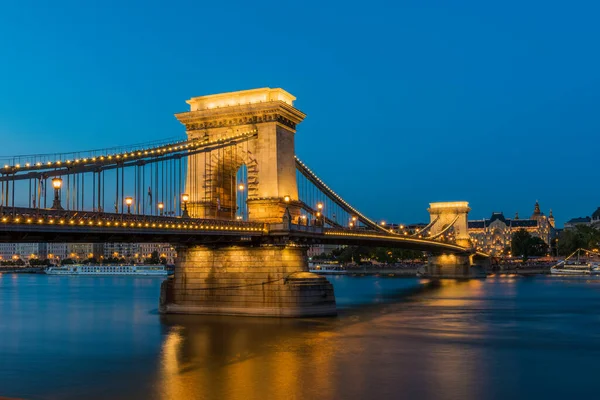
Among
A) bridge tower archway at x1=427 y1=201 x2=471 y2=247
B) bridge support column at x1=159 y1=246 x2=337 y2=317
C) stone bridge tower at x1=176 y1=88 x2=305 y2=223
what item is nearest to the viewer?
bridge support column at x1=159 y1=246 x2=337 y2=317

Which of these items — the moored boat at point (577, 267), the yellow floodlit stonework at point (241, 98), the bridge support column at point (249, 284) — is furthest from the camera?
the moored boat at point (577, 267)

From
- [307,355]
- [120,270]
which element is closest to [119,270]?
[120,270]

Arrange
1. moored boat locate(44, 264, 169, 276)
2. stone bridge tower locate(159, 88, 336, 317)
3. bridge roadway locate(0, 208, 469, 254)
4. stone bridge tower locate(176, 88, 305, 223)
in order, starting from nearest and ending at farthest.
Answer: bridge roadway locate(0, 208, 469, 254) < stone bridge tower locate(159, 88, 336, 317) < stone bridge tower locate(176, 88, 305, 223) < moored boat locate(44, 264, 169, 276)

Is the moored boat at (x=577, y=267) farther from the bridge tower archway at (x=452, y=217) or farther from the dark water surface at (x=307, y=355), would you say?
the dark water surface at (x=307, y=355)

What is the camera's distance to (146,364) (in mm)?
29438

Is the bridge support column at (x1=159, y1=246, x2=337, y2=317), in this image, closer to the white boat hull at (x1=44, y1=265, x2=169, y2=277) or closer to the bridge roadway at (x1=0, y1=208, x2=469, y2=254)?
the bridge roadway at (x1=0, y1=208, x2=469, y2=254)

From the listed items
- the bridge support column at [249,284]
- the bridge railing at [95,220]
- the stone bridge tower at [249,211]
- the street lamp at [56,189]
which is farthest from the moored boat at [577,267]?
the street lamp at [56,189]

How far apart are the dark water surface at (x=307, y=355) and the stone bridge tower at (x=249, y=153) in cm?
898

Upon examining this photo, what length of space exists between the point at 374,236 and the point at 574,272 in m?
78.0

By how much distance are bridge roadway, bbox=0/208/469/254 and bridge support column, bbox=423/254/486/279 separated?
66.3m

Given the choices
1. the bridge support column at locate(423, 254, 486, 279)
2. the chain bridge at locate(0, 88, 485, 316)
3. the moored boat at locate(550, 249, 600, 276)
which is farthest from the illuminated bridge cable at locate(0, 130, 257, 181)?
the moored boat at locate(550, 249, 600, 276)

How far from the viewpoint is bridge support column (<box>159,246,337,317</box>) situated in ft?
142

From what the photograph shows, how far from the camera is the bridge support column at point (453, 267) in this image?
379 ft

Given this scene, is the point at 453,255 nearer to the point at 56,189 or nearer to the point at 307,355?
the point at 307,355
